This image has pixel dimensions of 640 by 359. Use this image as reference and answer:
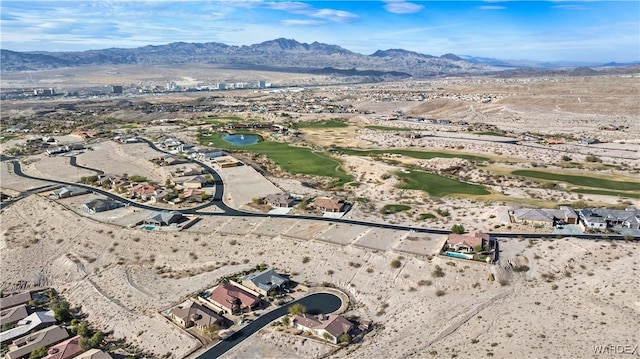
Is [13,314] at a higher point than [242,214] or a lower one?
lower

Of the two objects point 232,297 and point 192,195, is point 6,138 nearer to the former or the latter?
point 192,195

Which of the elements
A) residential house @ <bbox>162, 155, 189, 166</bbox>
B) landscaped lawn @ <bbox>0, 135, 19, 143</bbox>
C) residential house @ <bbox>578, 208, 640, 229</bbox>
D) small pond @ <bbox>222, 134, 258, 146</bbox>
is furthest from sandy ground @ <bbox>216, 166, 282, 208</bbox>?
landscaped lawn @ <bbox>0, 135, 19, 143</bbox>

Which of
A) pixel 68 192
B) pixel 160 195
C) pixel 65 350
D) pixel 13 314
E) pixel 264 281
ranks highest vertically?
pixel 160 195

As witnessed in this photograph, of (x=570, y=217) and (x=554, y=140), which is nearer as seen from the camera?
(x=570, y=217)

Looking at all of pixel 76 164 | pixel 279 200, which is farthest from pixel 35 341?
pixel 76 164

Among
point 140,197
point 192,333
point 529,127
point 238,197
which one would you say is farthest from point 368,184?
point 529,127
